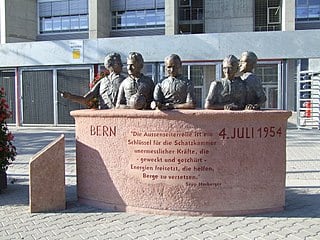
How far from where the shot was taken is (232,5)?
93.1ft

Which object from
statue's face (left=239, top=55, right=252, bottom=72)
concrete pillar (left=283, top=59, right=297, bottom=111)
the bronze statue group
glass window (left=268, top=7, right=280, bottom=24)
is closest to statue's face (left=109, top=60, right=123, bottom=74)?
the bronze statue group

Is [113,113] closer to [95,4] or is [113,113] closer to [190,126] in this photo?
[190,126]

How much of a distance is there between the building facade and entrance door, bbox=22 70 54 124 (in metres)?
0.06

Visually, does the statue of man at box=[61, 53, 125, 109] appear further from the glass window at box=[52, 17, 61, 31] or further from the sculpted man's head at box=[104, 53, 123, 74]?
the glass window at box=[52, 17, 61, 31]

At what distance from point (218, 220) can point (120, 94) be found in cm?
243

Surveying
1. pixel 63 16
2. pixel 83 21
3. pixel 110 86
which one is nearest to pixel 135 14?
pixel 83 21

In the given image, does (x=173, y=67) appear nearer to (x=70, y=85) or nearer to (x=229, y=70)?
(x=229, y=70)

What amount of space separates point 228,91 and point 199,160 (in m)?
1.15

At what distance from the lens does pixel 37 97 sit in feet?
74.1

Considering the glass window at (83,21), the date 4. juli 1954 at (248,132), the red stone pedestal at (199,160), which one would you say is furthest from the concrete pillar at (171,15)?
the date 4. juli 1954 at (248,132)

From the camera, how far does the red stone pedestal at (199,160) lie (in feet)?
17.9

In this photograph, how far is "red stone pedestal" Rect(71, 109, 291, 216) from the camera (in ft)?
17.9

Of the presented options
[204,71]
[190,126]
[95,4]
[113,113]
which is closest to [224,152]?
[190,126]

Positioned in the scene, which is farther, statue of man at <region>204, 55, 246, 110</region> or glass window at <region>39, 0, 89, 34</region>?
glass window at <region>39, 0, 89, 34</region>
